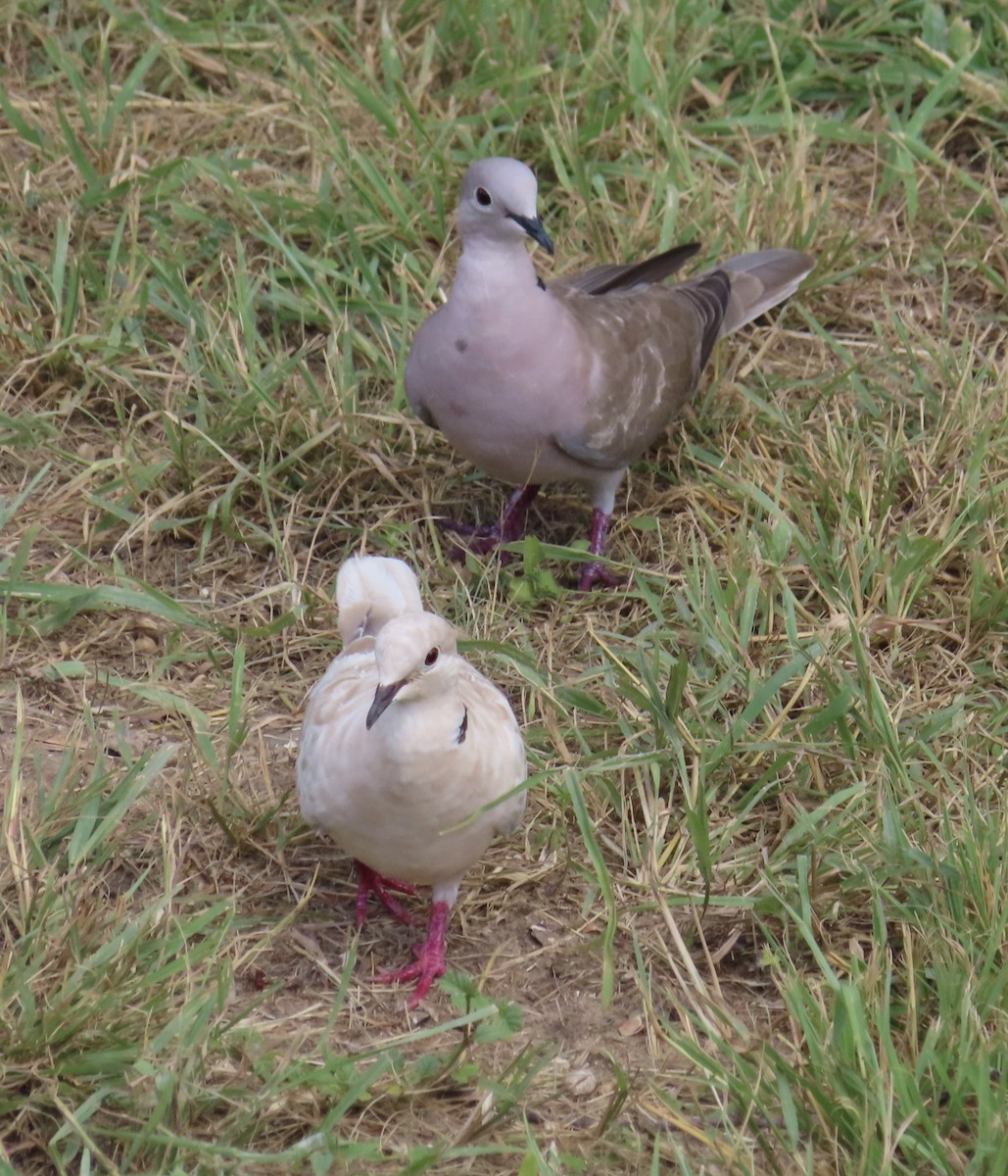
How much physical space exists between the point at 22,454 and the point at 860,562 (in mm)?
2265

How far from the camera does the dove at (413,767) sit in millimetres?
2961

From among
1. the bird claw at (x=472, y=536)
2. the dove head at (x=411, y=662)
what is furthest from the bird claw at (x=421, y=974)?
the bird claw at (x=472, y=536)

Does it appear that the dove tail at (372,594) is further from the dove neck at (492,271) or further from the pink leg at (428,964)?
the dove neck at (492,271)

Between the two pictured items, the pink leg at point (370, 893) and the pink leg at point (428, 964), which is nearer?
the pink leg at point (428, 964)

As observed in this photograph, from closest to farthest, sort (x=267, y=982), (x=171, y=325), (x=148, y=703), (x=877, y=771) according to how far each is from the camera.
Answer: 1. (x=267, y=982)
2. (x=877, y=771)
3. (x=148, y=703)
4. (x=171, y=325)

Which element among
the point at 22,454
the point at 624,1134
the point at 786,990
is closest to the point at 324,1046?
the point at 624,1134

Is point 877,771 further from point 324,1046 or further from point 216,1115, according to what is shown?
point 216,1115

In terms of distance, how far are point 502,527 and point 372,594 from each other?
3.34 feet

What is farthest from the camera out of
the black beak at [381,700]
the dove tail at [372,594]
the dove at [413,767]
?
the dove tail at [372,594]

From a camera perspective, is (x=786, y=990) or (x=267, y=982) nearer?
(x=786, y=990)

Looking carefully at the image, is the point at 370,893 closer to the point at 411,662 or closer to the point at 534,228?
the point at 411,662

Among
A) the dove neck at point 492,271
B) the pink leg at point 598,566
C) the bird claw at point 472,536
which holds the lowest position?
the bird claw at point 472,536

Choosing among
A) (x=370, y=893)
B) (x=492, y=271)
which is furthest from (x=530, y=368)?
Result: (x=370, y=893)

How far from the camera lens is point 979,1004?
2852 mm
